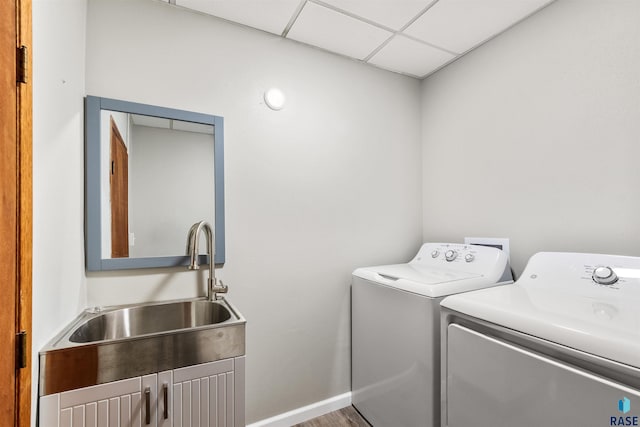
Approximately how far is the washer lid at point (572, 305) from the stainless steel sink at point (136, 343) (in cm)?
101

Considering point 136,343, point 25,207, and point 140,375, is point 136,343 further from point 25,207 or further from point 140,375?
point 25,207

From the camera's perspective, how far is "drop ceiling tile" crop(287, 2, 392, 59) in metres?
1.65

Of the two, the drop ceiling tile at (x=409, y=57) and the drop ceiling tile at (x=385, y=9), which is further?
the drop ceiling tile at (x=409, y=57)

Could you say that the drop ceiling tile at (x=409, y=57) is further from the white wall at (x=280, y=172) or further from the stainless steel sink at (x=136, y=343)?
the stainless steel sink at (x=136, y=343)

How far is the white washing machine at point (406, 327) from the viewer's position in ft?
4.57

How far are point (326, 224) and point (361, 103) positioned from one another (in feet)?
3.03

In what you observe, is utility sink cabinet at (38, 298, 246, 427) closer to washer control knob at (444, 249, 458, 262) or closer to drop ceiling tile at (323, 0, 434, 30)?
washer control knob at (444, 249, 458, 262)

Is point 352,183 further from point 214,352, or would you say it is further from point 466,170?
point 214,352

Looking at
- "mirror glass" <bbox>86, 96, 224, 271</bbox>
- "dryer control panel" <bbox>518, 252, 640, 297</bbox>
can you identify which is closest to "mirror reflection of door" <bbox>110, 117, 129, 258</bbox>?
"mirror glass" <bbox>86, 96, 224, 271</bbox>

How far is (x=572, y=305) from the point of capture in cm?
108

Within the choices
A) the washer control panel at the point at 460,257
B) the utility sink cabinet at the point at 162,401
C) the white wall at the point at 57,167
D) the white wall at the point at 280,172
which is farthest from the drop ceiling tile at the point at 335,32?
the utility sink cabinet at the point at 162,401

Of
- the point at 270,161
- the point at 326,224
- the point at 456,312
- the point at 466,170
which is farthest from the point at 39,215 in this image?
the point at 466,170

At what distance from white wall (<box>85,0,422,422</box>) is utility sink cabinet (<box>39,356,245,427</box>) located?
490 millimetres

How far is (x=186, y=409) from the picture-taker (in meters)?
1.14
